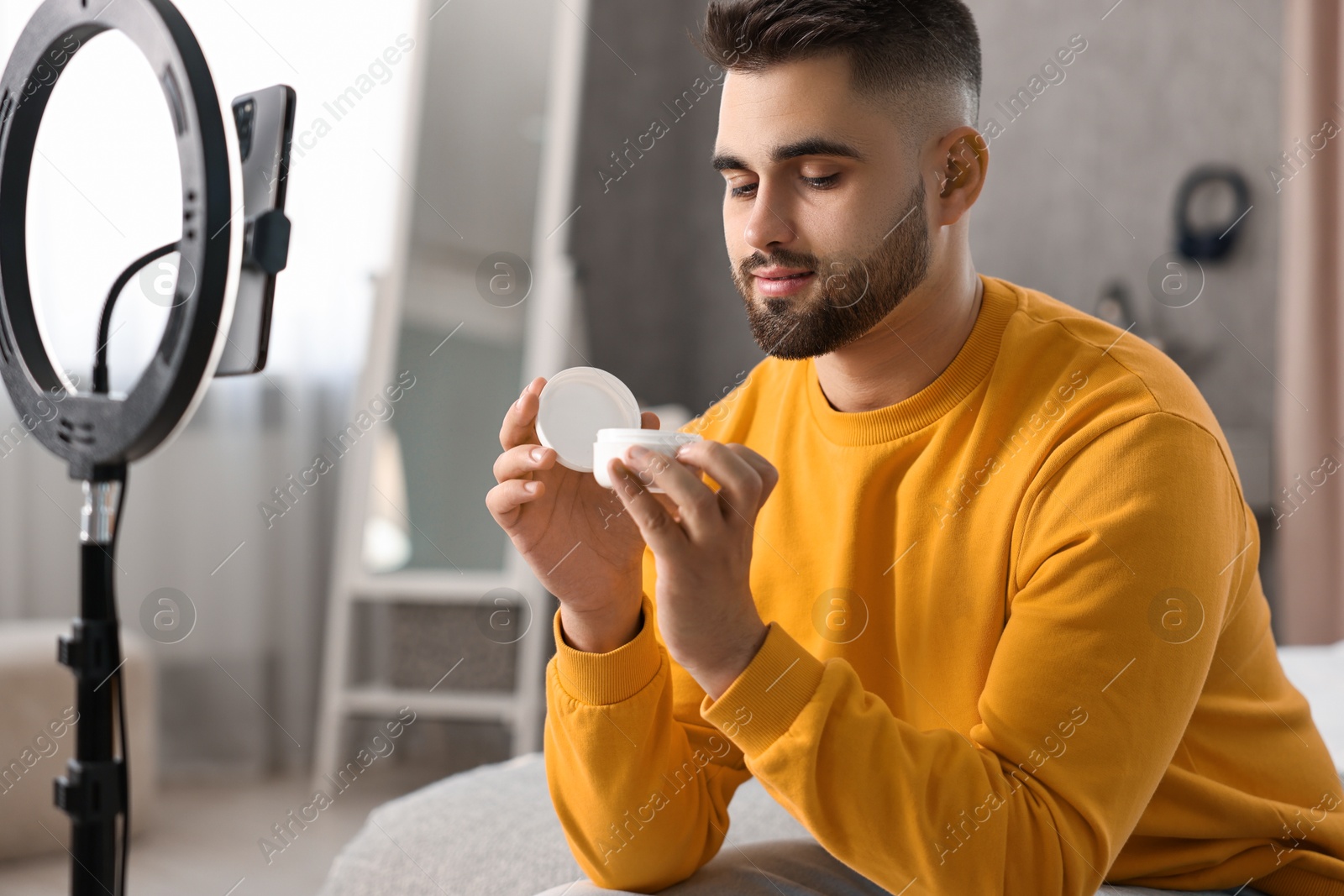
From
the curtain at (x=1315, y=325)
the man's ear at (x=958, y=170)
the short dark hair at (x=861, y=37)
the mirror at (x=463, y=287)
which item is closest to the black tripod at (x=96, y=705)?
the short dark hair at (x=861, y=37)

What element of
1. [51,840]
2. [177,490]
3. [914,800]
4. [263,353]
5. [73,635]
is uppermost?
[263,353]

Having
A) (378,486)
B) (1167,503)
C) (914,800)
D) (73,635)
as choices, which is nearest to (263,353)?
(73,635)

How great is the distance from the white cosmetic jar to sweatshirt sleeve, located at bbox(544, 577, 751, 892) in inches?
9.3

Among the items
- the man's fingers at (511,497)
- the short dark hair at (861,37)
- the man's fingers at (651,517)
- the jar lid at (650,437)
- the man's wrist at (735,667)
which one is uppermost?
the short dark hair at (861,37)

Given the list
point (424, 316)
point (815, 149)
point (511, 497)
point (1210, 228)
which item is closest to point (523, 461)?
point (511, 497)

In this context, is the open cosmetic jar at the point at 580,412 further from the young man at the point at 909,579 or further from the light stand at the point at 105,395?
the light stand at the point at 105,395

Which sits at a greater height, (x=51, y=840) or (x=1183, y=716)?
(x=1183, y=716)

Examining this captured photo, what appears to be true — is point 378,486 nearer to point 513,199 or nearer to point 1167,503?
point 513,199

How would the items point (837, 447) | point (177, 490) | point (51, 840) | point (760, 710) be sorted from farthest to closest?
point (177, 490), point (51, 840), point (837, 447), point (760, 710)

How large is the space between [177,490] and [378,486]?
486mm

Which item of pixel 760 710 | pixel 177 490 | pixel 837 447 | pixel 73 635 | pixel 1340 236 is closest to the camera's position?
pixel 73 635

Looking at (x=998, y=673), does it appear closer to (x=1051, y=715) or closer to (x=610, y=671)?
(x=1051, y=715)

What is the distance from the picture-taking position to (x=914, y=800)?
76 centimetres

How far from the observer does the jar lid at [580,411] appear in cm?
91
